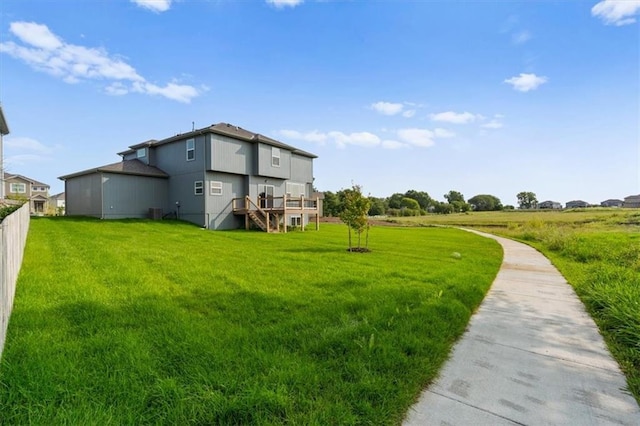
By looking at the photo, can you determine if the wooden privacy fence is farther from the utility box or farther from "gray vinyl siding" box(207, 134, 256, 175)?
the utility box

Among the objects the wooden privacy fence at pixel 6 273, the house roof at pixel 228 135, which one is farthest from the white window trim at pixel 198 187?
the wooden privacy fence at pixel 6 273

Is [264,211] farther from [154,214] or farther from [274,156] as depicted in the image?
[154,214]

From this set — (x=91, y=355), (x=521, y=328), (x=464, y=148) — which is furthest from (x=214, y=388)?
(x=464, y=148)

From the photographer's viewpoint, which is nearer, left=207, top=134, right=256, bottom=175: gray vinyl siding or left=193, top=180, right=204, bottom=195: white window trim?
left=207, top=134, right=256, bottom=175: gray vinyl siding

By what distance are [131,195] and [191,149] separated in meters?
4.72

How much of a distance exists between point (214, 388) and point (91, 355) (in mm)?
1371

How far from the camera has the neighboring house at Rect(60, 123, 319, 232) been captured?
702 inches

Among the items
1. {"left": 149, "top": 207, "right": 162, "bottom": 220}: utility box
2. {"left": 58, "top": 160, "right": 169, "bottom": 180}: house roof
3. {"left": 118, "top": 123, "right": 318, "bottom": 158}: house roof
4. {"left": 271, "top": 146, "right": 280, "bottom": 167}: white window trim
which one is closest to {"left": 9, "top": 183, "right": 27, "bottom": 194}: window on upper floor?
{"left": 118, "top": 123, "right": 318, "bottom": 158}: house roof

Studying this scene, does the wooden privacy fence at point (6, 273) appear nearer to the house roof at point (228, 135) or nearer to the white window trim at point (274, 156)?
the house roof at point (228, 135)

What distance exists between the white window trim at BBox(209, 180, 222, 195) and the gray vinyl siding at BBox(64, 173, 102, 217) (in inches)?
248

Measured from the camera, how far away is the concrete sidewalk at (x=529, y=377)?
2.24 m

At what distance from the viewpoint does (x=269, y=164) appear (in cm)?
2069

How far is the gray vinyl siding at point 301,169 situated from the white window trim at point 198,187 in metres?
7.48

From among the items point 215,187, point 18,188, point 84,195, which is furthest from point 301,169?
point 18,188
